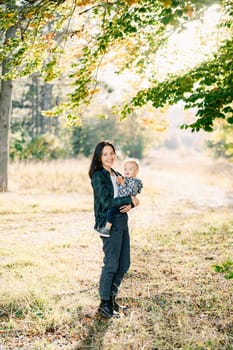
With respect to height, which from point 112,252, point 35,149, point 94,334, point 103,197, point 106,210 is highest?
point 35,149

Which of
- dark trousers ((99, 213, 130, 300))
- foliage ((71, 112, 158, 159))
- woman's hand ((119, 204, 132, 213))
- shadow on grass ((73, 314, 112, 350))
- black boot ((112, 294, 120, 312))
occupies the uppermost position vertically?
foliage ((71, 112, 158, 159))

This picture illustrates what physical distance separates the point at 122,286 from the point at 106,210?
59.5 inches

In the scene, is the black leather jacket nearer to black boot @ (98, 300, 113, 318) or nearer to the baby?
the baby

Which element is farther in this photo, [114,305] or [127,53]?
[127,53]

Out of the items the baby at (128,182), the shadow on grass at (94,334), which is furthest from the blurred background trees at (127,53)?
the shadow on grass at (94,334)

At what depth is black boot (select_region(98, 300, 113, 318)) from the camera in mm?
4629

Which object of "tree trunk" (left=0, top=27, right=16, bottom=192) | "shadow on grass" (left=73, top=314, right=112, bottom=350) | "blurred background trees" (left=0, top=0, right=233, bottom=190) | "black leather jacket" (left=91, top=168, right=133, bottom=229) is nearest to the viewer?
"shadow on grass" (left=73, top=314, right=112, bottom=350)

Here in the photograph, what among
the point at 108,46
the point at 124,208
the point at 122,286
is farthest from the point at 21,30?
the point at 122,286

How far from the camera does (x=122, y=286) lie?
5625mm

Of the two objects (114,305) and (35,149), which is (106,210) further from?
(35,149)

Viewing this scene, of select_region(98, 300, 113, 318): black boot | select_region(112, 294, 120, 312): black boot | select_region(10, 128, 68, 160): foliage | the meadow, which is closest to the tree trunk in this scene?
the meadow

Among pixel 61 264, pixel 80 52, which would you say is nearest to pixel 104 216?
pixel 61 264

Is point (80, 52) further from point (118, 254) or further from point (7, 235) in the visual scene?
point (118, 254)

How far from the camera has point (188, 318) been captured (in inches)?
182
